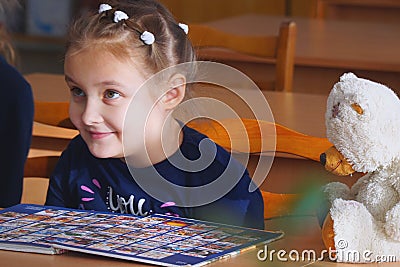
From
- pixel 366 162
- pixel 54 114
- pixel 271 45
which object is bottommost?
pixel 366 162

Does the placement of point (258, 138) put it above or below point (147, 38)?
below

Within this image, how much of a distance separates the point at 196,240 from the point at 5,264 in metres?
0.23

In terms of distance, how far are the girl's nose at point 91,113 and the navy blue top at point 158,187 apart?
0.13m

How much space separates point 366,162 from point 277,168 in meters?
0.71

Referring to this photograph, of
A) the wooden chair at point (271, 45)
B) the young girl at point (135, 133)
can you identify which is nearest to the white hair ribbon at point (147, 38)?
the young girl at point (135, 133)

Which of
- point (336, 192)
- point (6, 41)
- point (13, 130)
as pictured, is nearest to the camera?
point (336, 192)

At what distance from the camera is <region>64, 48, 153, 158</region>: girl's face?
1.39 m

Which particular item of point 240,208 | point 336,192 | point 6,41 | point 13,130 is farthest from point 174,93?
point 6,41

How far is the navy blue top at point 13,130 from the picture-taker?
2039 millimetres

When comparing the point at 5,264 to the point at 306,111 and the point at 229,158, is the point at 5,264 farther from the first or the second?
the point at 306,111

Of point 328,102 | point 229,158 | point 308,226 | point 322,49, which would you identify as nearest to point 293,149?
point 229,158

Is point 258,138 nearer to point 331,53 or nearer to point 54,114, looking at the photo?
point 54,114

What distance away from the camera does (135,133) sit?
1.43 metres

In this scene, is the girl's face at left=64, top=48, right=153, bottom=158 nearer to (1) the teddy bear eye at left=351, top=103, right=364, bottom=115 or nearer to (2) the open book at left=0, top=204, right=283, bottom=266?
(2) the open book at left=0, top=204, right=283, bottom=266
